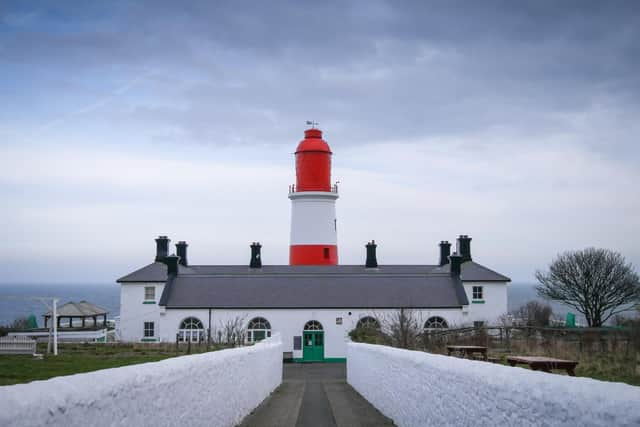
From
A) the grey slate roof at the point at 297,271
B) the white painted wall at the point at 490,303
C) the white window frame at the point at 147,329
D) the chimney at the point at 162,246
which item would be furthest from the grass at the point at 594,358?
the chimney at the point at 162,246

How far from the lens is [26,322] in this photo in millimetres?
52969

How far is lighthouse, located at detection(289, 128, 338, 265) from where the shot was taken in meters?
43.6

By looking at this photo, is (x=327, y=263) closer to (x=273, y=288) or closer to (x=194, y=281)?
(x=273, y=288)

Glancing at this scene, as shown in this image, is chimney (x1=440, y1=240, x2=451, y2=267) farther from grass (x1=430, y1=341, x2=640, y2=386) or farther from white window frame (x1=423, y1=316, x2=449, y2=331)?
grass (x1=430, y1=341, x2=640, y2=386)

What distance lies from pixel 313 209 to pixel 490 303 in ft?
39.8

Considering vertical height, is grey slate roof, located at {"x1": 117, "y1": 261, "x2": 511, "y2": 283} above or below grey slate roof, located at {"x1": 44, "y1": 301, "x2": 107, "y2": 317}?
above

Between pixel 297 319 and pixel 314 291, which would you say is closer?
pixel 297 319

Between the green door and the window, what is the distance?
29.0 feet

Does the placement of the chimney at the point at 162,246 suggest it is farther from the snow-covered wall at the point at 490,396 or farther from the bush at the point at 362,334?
the snow-covered wall at the point at 490,396

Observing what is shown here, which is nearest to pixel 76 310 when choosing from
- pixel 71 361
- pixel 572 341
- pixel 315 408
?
pixel 71 361

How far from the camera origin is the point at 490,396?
7074 millimetres

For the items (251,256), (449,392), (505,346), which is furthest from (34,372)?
(251,256)

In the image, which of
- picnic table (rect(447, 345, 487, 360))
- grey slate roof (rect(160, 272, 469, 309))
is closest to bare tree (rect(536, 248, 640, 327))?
grey slate roof (rect(160, 272, 469, 309))

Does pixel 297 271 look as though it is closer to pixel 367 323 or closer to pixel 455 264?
pixel 367 323
